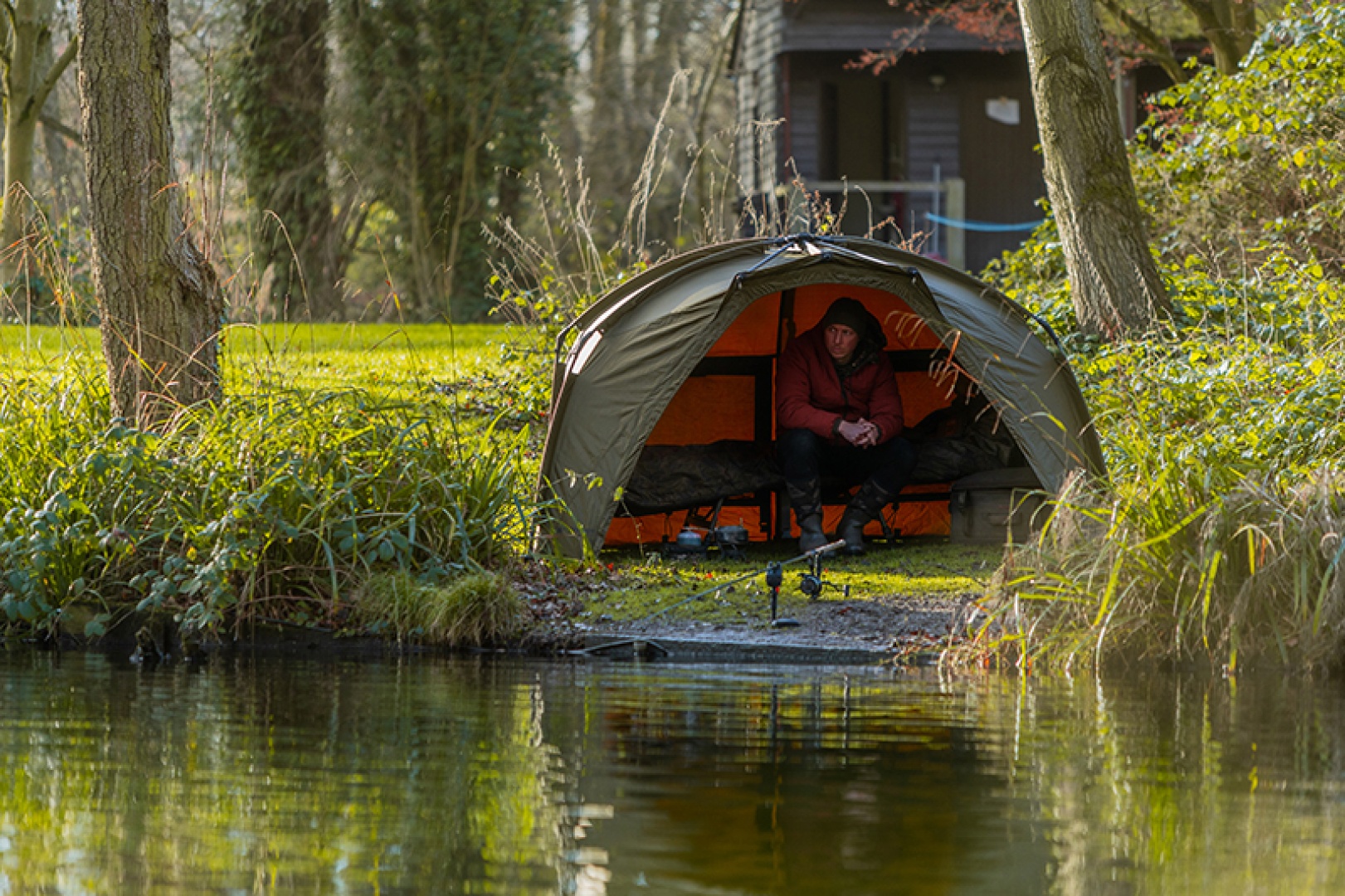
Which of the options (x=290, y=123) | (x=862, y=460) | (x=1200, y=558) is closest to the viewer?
(x=1200, y=558)

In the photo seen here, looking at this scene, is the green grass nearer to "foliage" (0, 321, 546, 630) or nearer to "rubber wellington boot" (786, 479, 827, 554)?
"foliage" (0, 321, 546, 630)

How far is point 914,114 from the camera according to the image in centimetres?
2266

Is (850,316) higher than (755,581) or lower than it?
higher

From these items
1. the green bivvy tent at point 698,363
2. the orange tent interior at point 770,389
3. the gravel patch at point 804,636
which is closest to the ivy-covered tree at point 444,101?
the orange tent interior at point 770,389

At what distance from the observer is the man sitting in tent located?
351 inches

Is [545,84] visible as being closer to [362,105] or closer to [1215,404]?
[362,105]

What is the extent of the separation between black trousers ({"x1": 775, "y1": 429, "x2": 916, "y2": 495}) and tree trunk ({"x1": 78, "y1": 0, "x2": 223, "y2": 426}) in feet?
9.64

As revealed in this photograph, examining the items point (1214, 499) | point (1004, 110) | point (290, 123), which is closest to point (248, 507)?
point (1214, 499)

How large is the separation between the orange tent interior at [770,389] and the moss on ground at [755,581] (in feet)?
2.27

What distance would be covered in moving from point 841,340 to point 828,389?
0.92ft

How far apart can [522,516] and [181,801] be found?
338 centimetres

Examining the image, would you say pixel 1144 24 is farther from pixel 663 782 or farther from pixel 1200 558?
pixel 663 782

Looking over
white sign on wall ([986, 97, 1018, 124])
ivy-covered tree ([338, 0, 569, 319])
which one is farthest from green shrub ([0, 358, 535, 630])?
white sign on wall ([986, 97, 1018, 124])

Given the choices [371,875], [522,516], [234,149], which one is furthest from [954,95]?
[371,875]
